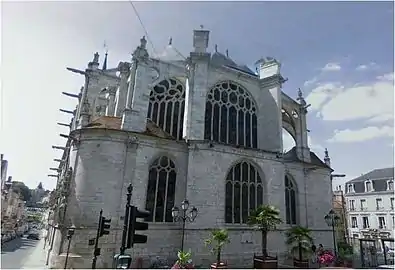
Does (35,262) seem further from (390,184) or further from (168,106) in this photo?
(390,184)

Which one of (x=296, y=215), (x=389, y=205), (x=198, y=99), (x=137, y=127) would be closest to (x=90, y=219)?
(x=137, y=127)

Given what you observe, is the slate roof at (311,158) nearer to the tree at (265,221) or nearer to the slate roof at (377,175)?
the tree at (265,221)

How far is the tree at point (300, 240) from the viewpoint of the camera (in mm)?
16453

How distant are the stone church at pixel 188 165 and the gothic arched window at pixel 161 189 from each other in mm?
54

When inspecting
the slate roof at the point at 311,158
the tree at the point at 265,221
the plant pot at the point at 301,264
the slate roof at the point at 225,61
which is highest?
the slate roof at the point at 225,61

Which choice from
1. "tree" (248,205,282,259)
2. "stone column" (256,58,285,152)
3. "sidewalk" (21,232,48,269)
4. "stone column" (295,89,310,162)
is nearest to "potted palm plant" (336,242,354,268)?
"tree" (248,205,282,259)

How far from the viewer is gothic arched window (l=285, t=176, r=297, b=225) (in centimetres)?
2029

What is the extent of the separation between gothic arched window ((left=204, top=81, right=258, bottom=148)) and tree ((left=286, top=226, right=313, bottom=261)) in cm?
609

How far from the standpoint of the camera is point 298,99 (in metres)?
25.1

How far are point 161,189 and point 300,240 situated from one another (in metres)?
8.32

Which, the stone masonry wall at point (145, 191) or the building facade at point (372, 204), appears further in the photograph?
the building facade at point (372, 204)

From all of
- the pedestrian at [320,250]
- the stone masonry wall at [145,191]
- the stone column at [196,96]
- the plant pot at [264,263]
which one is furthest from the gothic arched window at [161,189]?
the pedestrian at [320,250]

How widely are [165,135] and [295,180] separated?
10.1 m

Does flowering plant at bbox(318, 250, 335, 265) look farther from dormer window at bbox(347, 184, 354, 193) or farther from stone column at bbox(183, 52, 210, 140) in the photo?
dormer window at bbox(347, 184, 354, 193)
